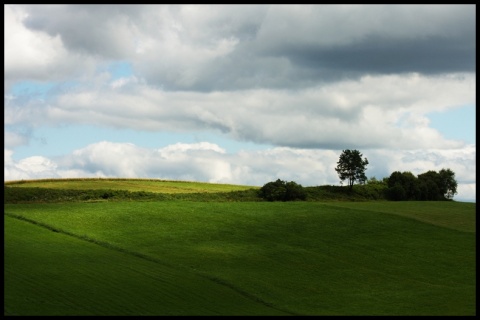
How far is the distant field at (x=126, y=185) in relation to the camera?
10012 cm

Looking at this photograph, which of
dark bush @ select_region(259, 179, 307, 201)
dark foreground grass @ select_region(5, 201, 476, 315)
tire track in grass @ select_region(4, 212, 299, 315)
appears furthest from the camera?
dark bush @ select_region(259, 179, 307, 201)

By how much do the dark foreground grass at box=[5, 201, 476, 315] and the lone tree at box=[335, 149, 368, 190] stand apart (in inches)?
785

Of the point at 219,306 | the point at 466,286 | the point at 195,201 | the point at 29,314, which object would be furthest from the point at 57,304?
the point at 195,201

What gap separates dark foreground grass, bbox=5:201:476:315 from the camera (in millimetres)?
38719

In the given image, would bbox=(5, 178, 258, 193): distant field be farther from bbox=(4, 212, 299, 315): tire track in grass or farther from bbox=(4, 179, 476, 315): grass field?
bbox=(4, 212, 299, 315): tire track in grass

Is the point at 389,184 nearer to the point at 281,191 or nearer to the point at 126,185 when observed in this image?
the point at 281,191

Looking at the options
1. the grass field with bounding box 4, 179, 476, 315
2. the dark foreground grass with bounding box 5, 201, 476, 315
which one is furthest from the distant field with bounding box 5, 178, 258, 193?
the grass field with bounding box 4, 179, 476, 315

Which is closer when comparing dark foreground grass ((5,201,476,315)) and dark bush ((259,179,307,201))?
dark foreground grass ((5,201,476,315))

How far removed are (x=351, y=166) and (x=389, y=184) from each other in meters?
8.89

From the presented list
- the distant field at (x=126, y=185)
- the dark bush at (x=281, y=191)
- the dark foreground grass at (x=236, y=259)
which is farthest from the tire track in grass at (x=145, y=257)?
the dark bush at (x=281, y=191)

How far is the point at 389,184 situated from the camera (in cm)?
10556

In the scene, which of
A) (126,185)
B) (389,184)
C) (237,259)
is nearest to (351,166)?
(389,184)

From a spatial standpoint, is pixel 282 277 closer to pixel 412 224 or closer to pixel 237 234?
pixel 237 234

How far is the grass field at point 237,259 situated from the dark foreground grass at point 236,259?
10 cm
